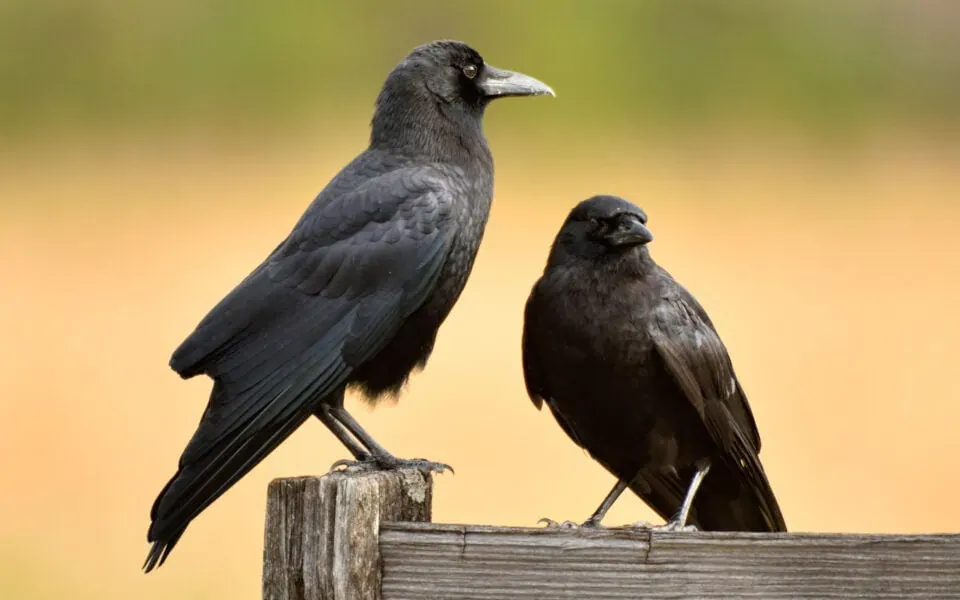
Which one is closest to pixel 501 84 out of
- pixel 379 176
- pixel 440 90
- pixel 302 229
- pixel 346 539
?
pixel 440 90

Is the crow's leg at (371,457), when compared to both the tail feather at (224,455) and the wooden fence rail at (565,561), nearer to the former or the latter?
the tail feather at (224,455)

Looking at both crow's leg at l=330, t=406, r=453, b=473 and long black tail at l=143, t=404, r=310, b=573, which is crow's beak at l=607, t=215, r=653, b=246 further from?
long black tail at l=143, t=404, r=310, b=573

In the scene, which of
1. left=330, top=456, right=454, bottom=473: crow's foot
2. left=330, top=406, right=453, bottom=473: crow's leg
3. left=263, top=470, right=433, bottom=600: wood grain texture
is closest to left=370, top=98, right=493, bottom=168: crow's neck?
left=330, top=406, right=453, bottom=473: crow's leg

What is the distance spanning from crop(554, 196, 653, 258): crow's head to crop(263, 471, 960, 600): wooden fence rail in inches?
72.3

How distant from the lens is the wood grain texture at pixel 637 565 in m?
2.81

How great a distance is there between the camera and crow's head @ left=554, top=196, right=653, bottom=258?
459cm

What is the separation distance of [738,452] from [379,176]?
1.34 metres

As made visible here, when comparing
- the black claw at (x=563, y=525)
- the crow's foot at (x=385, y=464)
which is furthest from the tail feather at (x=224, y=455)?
the black claw at (x=563, y=525)

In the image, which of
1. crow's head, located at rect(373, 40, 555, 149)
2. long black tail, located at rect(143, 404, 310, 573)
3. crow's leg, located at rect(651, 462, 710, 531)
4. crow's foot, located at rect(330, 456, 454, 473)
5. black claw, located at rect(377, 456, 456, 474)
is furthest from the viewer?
crow's head, located at rect(373, 40, 555, 149)

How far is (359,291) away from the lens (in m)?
4.19

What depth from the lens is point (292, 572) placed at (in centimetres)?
291

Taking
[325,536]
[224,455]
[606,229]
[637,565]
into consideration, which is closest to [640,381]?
[606,229]

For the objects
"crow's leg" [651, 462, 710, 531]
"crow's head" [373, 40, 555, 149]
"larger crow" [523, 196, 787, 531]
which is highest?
"crow's head" [373, 40, 555, 149]

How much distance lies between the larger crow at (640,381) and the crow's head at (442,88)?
A: 0.49 metres
